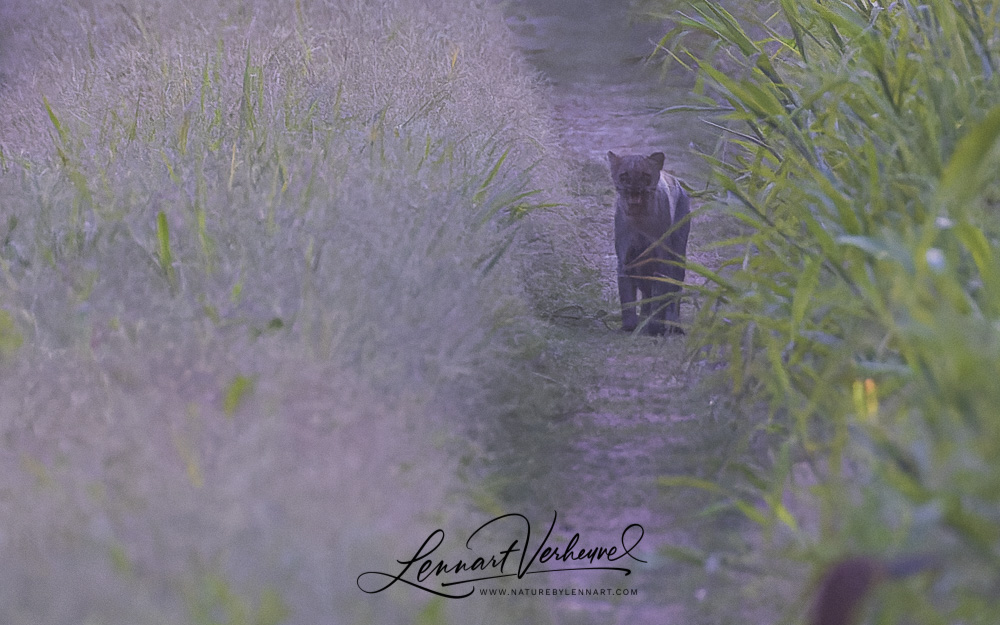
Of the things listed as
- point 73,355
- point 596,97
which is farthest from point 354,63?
point 596,97

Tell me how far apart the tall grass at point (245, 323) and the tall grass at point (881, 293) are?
0.67 meters

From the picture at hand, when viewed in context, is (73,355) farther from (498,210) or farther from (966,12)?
(966,12)

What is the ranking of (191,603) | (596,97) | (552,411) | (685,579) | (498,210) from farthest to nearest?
1. (596,97)
2. (498,210)
3. (552,411)
4. (685,579)
5. (191,603)

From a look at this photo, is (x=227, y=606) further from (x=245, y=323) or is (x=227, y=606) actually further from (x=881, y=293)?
(x=881, y=293)

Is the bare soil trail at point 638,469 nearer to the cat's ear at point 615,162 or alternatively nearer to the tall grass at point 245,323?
the tall grass at point 245,323

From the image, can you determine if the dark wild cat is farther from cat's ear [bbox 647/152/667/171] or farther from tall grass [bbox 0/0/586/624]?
tall grass [bbox 0/0/586/624]

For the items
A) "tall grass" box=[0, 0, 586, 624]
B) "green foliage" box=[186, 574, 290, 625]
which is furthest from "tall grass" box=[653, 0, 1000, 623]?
"green foliage" box=[186, 574, 290, 625]

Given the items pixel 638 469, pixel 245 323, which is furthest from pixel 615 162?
pixel 245 323

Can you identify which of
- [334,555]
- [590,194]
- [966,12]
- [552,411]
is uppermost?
[966,12]

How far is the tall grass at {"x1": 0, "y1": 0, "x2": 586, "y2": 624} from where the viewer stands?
5.12 ft

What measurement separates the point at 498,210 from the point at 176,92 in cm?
120

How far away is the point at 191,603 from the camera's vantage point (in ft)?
4.62

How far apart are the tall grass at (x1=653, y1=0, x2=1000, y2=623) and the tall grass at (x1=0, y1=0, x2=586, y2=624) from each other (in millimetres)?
669

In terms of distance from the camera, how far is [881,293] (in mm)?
1941
